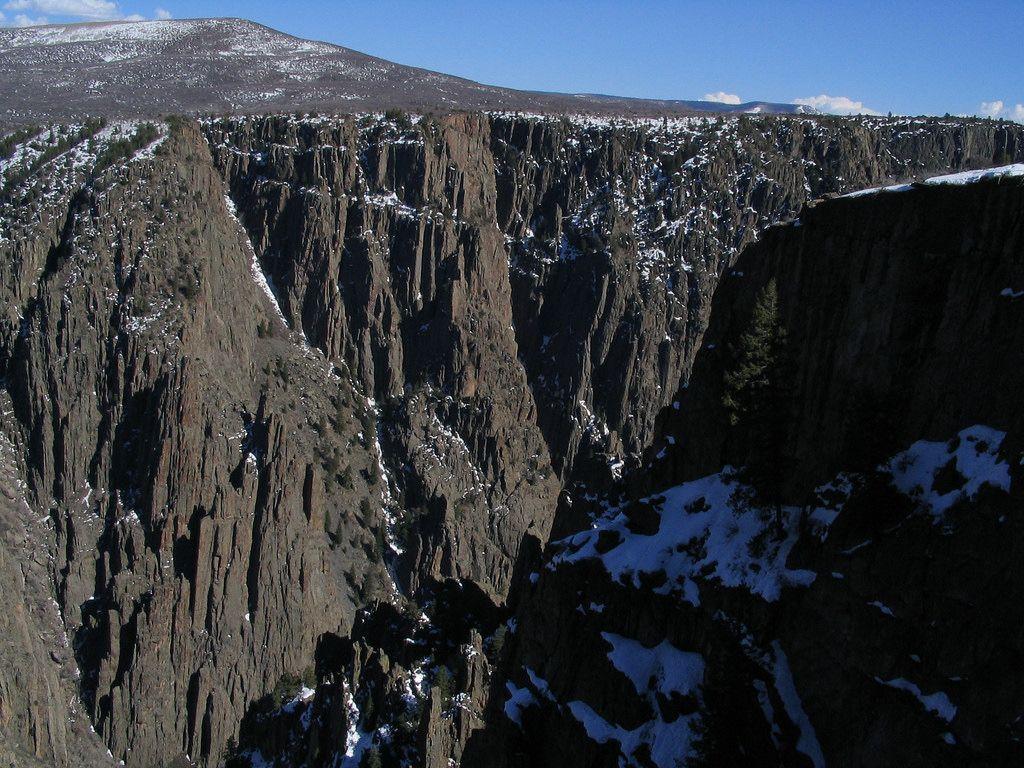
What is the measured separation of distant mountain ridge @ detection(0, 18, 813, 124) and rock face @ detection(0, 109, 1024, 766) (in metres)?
13.0

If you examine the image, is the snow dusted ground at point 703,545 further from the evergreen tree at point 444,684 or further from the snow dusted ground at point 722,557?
the evergreen tree at point 444,684

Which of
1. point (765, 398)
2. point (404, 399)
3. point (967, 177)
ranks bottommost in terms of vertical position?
point (404, 399)

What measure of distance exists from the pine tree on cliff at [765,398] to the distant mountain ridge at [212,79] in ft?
285

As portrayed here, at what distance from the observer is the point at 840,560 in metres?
22.4

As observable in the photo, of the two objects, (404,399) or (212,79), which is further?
(212,79)

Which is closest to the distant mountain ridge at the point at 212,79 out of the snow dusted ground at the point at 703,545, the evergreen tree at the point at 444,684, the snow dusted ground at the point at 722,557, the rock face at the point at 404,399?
the rock face at the point at 404,399

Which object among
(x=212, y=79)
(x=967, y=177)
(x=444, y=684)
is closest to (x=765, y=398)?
(x=967, y=177)

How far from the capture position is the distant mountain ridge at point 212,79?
10812cm

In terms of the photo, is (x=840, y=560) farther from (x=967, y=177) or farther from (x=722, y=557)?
(x=967, y=177)

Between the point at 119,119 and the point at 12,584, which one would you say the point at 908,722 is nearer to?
the point at 12,584

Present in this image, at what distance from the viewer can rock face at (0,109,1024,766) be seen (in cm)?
2575

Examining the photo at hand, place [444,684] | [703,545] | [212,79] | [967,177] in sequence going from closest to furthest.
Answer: [967,177] → [703,545] → [444,684] → [212,79]

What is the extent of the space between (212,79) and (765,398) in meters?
116

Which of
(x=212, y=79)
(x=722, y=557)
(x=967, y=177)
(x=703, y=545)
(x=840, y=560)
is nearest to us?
(x=840, y=560)
